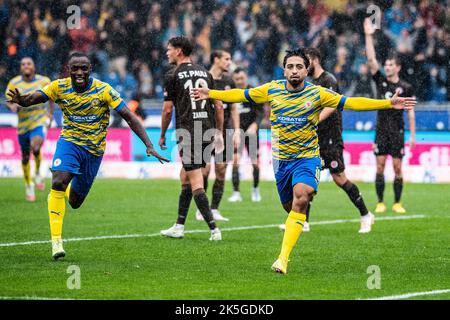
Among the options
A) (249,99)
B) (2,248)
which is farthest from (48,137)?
(249,99)

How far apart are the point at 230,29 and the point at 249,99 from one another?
1549cm

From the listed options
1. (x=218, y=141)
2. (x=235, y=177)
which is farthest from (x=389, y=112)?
(x=218, y=141)

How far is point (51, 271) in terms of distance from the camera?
9.12 m

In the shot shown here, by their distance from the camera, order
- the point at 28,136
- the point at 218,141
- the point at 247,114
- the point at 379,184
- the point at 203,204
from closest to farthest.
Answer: the point at 203,204 → the point at 218,141 → the point at 379,184 → the point at 28,136 → the point at 247,114

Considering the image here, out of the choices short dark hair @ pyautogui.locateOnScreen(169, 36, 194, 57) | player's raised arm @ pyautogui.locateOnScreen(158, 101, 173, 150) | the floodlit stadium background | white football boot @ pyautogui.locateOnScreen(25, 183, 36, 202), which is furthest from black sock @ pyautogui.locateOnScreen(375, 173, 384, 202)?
white football boot @ pyautogui.locateOnScreen(25, 183, 36, 202)

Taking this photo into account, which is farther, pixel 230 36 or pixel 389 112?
pixel 230 36

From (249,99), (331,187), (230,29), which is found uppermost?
(230,29)

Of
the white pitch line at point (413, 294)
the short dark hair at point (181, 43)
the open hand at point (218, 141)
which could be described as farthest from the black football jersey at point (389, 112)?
the white pitch line at point (413, 294)

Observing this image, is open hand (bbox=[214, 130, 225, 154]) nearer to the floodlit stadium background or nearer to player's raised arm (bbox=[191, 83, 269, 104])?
player's raised arm (bbox=[191, 83, 269, 104])

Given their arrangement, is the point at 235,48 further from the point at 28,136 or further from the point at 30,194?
the point at 30,194

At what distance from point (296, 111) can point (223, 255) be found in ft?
6.25

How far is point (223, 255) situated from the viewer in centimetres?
1048

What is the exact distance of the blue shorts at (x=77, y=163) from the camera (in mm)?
10180
